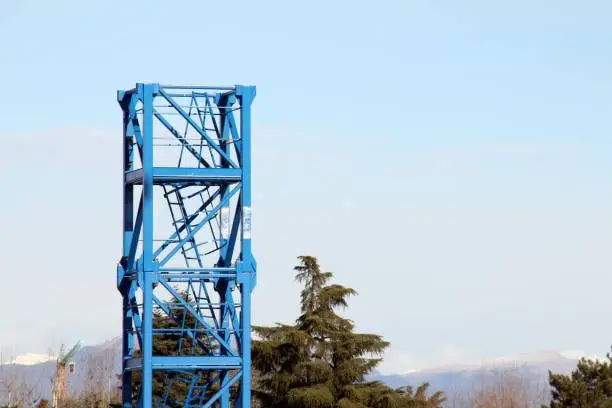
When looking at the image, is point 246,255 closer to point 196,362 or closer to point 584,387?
point 196,362

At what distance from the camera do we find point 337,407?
4100 centimetres

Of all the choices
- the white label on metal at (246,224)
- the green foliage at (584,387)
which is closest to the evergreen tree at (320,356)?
the green foliage at (584,387)

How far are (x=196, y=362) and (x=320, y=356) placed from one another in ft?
40.2

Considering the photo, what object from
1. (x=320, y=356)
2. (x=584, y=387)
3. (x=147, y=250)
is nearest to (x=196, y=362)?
(x=147, y=250)

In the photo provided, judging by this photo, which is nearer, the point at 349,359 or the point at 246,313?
the point at 246,313

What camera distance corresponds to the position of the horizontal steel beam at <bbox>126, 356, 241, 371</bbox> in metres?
30.0

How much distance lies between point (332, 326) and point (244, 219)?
38.6 ft

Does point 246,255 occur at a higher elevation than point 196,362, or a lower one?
higher

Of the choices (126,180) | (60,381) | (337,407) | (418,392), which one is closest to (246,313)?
(126,180)

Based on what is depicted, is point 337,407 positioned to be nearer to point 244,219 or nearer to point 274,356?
point 274,356

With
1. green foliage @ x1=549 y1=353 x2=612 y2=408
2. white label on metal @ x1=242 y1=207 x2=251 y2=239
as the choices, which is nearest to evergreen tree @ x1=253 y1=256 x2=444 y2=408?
green foliage @ x1=549 y1=353 x2=612 y2=408

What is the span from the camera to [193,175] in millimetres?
30234

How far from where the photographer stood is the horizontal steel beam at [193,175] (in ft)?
99.3

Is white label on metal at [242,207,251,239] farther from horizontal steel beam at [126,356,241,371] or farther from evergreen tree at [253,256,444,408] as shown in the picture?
evergreen tree at [253,256,444,408]
